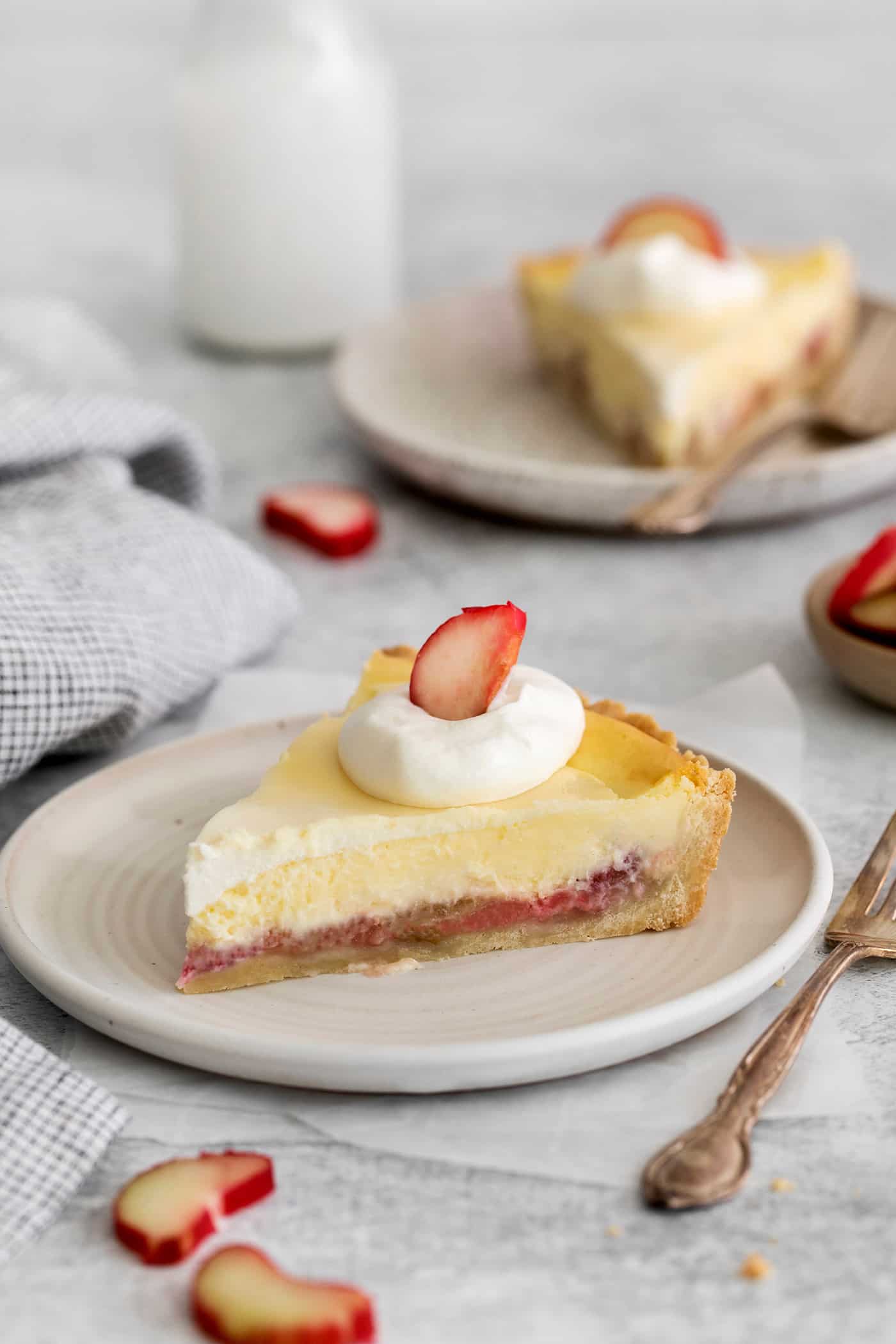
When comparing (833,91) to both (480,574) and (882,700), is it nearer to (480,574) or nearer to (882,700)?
(480,574)

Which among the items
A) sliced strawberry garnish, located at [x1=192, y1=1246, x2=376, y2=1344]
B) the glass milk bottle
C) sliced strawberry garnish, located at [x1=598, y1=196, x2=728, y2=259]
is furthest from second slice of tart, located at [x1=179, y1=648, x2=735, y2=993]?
the glass milk bottle

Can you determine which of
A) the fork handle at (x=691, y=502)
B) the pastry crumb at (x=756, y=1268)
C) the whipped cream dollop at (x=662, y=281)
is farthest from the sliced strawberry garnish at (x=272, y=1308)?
the whipped cream dollop at (x=662, y=281)

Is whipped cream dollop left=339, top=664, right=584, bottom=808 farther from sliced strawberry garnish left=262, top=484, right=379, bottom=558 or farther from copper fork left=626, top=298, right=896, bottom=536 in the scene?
sliced strawberry garnish left=262, top=484, right=379, bottom=558

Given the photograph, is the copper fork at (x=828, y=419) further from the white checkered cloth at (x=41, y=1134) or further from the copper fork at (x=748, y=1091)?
the white checkered cloth at (x=41, y=1134)

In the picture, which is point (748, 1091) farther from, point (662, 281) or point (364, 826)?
point (662, 281)

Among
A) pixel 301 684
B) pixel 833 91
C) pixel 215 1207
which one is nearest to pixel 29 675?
pixel 301 684

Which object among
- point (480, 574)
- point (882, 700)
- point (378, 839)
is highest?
point (378, 839)

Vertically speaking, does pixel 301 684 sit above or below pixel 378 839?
below

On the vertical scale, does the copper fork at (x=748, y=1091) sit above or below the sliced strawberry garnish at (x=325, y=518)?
above

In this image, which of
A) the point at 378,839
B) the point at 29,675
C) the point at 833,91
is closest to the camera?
the point at 378,839
